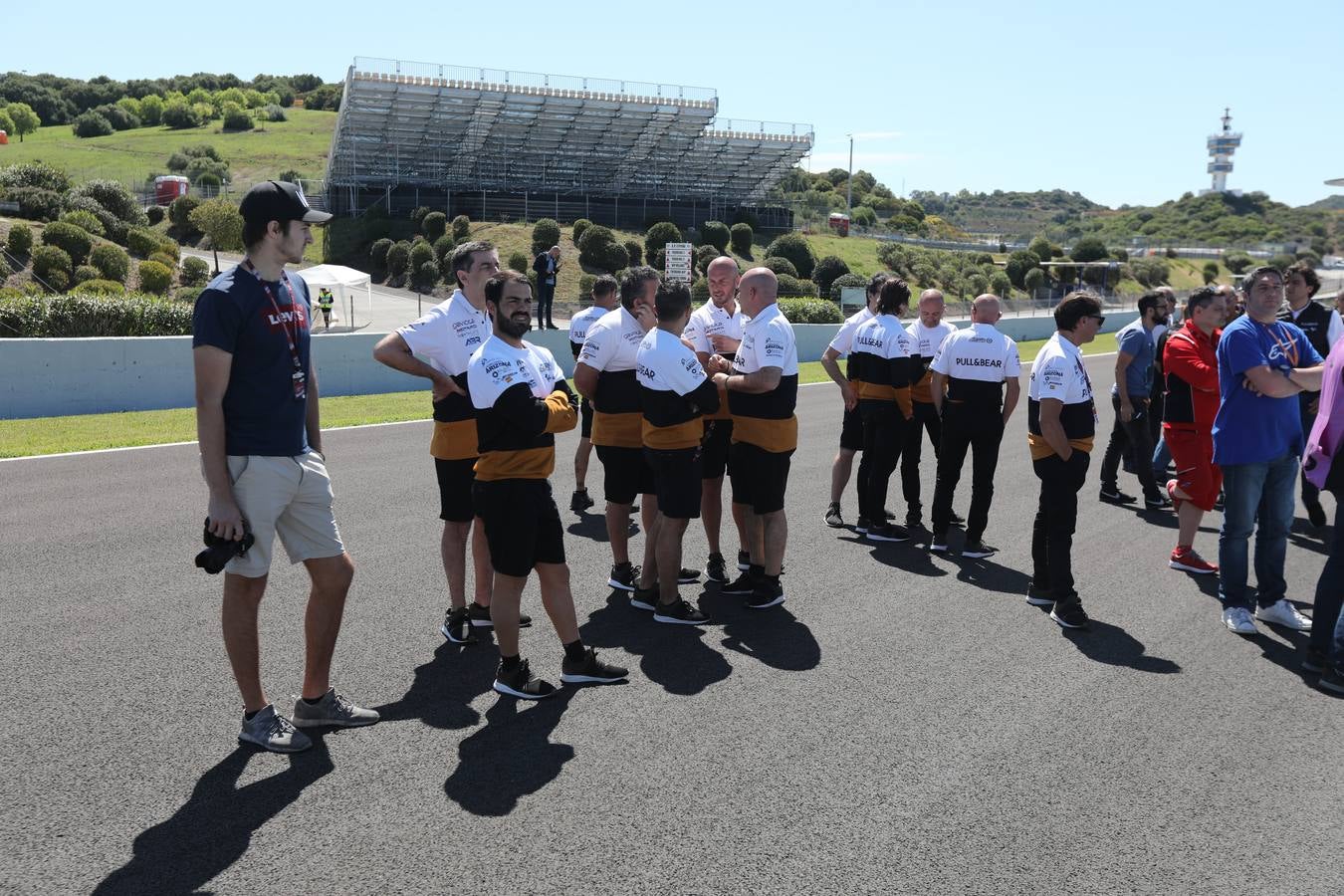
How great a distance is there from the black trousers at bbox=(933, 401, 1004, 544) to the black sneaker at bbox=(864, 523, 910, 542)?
0.87ft

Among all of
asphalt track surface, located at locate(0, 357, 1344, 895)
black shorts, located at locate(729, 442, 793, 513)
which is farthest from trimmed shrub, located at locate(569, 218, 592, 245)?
black shorts, located at locate(729, 442, 793, 513)

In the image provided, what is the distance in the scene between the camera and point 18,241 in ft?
98.1

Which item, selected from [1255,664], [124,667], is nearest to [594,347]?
[124,667]

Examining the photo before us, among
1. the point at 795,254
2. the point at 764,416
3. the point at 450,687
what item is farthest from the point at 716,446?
the point at 795,254

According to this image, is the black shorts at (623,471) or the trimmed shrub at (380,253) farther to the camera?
the trimmed shrub at (380,253)

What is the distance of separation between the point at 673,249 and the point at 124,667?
1940cm

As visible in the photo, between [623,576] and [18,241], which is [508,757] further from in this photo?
[18,241]

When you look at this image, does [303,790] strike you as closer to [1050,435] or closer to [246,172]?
[1050,435]

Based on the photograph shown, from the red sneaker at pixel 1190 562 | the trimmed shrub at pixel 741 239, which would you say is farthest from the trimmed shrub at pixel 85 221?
the red sneaker at pixel 1190 562

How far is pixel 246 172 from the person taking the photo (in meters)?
82.6

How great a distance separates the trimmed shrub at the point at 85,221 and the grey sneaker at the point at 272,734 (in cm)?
3476

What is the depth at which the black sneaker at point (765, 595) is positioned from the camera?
6.07m

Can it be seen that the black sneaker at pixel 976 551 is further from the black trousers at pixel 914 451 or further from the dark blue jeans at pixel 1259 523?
the dark blue jeans at pixel 1259 523

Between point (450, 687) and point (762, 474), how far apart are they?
2.30m
